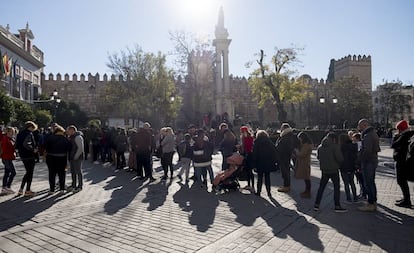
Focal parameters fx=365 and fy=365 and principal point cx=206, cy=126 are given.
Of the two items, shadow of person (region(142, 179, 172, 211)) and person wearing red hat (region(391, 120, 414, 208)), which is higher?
person wearing red hat (region(391, 120, 414, 208))

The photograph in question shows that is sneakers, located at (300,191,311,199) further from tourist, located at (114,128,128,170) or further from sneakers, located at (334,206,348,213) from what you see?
tourist, located at (114,128,128,170)

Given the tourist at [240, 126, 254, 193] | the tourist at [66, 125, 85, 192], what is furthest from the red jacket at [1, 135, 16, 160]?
the tourist at [240, 126, 254, 193]

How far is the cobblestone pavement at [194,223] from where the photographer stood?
207 inches

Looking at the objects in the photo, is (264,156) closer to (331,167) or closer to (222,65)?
(331,167)

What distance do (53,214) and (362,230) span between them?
5.67 meters

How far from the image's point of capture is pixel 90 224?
6.43 metres

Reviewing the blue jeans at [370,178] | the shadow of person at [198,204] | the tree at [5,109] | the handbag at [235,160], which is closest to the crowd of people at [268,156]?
the blue jeans at [370,178]

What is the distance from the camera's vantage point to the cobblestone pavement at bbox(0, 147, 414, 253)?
525cm

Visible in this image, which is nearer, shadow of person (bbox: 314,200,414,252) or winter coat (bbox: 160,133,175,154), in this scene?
shadow of person (bbox: 314,200,414,252)

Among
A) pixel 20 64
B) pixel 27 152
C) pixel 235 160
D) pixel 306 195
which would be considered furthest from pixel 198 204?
pixel 20 64

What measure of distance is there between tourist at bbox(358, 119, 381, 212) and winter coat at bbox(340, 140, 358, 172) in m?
0.69

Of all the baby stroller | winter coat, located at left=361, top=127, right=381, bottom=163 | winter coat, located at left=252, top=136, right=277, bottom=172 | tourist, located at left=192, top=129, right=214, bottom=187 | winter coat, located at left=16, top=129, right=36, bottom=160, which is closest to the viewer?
winter coat, located at left=361, top=127, right=381, bottom=163

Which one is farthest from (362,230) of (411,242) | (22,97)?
(22,97)

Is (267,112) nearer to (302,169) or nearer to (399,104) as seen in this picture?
(399,104)
